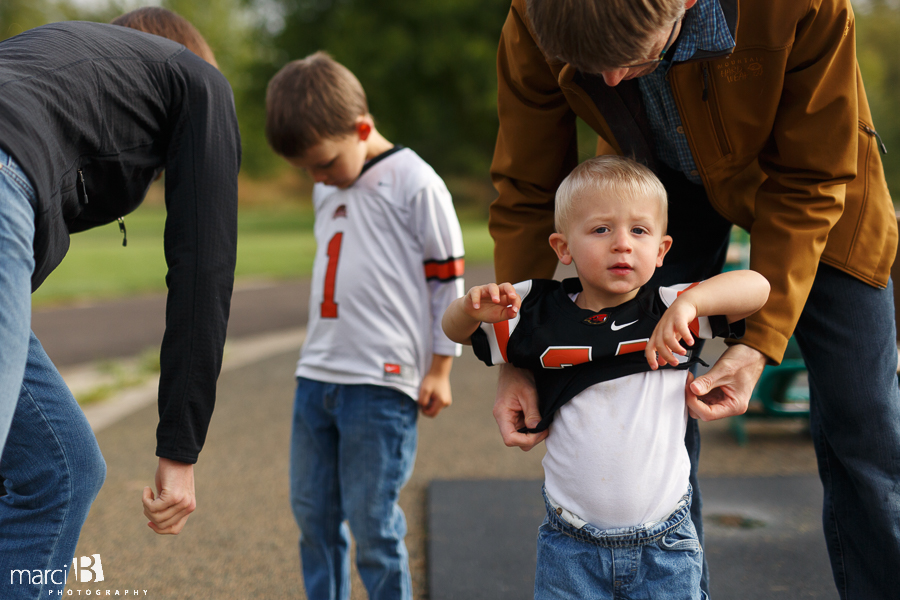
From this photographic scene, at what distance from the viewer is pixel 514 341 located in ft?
5.70

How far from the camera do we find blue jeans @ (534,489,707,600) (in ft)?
5.27

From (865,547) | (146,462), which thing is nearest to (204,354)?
(865,547)

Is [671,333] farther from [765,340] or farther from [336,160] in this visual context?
[336,160]

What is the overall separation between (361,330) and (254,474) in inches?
71.5

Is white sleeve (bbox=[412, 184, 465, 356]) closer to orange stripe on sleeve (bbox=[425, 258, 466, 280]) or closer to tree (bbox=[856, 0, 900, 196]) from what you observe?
orange stripe on sleeve (bbox=[425, 258, 466, 280])

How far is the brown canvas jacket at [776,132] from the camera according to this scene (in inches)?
64.2

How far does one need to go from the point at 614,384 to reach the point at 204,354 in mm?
870

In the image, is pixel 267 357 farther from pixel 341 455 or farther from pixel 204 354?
pixel 204 354

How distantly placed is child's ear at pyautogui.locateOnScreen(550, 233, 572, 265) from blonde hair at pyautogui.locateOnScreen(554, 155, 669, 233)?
0.02m

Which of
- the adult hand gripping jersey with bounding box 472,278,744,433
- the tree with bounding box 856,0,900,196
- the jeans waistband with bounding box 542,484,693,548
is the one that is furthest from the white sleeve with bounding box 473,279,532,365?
the tree with bounding box 856,0,900,196

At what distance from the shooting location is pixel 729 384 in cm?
170

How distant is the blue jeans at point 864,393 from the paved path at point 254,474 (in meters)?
1.01

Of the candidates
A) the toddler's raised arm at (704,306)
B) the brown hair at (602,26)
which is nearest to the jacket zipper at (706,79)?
the brown hair at (602,26)

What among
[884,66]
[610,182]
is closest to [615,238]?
[610,182]
